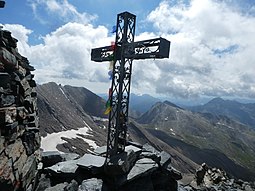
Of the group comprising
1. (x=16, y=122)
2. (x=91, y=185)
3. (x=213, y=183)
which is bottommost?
(x=213, y=183)

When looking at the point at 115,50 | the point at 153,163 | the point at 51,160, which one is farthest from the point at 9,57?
the point at 153,163

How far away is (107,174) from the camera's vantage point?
42.5ft

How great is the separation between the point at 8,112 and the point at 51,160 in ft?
22.1

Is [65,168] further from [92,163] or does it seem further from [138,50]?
[138,50]

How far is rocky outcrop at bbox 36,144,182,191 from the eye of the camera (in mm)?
12125

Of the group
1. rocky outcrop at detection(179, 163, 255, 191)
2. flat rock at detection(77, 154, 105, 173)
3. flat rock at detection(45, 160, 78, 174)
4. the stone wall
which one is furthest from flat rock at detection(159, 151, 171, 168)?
the stone wall

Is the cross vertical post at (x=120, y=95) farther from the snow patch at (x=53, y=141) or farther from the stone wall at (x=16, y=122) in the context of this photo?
the snow patch at (x=53, y=141)

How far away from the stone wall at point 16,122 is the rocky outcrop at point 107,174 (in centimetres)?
154

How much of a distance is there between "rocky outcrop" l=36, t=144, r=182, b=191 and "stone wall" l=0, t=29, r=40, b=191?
1.54 meters

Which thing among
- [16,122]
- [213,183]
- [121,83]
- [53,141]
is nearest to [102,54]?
[121,83]

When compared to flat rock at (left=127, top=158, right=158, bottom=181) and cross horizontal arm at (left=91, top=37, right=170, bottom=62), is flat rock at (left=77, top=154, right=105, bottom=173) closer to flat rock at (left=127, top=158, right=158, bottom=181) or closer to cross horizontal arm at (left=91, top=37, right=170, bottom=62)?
flat rock at (left=127, top=158, right=158, bottom=181)

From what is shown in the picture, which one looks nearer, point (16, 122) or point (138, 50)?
point (16, 122)

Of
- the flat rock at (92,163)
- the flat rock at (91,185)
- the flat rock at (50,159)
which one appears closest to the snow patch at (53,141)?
the flat rock at (50,159)

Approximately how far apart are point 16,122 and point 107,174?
5.60 meters
